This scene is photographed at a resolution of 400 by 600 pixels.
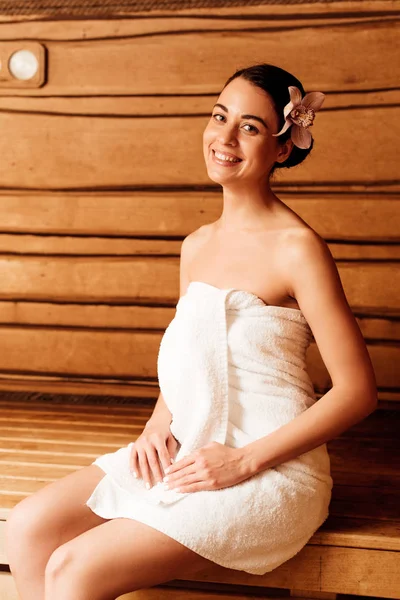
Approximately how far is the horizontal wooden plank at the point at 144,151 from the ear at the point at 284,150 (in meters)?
1.08

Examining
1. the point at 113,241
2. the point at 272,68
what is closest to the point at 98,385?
the point at 113,241

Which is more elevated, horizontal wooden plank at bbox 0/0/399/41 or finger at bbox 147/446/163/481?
horizontal wooden plank at bbox 0/0/399/41

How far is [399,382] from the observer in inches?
115

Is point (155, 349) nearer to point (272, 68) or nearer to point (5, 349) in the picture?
point (5, 349)

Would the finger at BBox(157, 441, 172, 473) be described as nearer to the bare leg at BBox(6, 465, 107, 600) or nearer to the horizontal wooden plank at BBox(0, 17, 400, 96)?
the bare leg at BBox(6, 465, 107, 600)

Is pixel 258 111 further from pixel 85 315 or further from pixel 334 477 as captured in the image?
pixel 85 315

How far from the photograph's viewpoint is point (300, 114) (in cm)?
177

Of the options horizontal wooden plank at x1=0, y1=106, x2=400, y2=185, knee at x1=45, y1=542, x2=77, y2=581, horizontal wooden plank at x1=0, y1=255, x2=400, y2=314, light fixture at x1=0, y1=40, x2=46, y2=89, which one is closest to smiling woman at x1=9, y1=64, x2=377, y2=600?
A: knee at x1=45, y1=542, x2=77, y2=581

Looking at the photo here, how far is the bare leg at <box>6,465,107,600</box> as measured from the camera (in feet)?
5.57

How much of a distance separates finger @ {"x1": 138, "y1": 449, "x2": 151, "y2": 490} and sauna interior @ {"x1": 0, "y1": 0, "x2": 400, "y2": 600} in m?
0.85

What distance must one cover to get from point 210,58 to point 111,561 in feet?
6.69

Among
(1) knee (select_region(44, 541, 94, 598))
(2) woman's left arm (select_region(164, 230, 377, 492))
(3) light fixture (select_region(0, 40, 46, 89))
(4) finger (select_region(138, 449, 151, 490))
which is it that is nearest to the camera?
(1) knee (select_region(44, 541, 94, 598))

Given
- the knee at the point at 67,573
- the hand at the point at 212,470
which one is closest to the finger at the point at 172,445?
the hand at the point at 212,470

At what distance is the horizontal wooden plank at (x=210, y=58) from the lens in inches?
111
